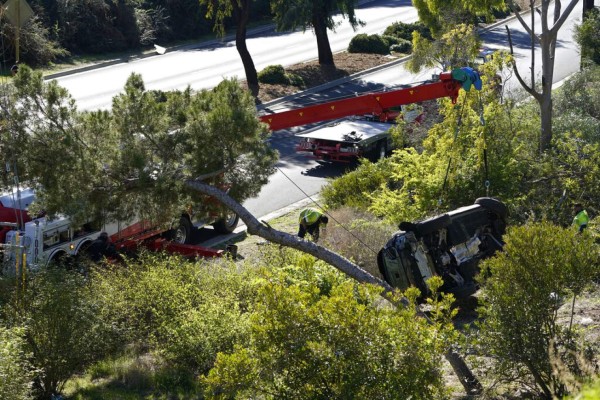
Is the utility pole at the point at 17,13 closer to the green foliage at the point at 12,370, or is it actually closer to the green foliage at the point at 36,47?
the green foliage at the point at 12,370

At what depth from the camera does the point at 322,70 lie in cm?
3453

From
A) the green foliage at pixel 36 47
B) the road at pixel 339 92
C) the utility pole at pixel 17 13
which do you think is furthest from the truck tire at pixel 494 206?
the green foliage at pixel 36 47

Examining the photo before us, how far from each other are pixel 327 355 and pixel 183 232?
10.7 metres

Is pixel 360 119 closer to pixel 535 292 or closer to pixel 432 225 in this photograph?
pixel 432 225

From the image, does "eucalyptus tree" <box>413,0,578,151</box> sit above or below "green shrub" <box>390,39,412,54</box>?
above

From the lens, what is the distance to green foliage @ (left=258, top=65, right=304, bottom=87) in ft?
105

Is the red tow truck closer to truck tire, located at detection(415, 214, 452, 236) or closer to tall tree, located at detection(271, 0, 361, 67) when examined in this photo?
truck tire, located at detection(415, 214, 452, 236)

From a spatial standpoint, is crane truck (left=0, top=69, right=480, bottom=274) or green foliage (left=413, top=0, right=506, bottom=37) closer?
crane truck (left=0, top=69, right=480, bottom=274)

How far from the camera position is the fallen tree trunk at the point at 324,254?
927 centimetres

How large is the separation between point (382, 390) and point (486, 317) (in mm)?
2246

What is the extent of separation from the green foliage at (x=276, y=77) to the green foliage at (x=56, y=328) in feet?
71.1

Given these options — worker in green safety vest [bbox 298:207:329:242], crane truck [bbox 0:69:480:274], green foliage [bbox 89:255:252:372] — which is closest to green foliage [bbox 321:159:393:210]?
crane truck [bbox 0:69:480:274]

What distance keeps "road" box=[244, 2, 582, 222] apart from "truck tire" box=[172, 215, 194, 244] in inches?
57.9

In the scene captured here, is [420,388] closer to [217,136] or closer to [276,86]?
[217,136]
